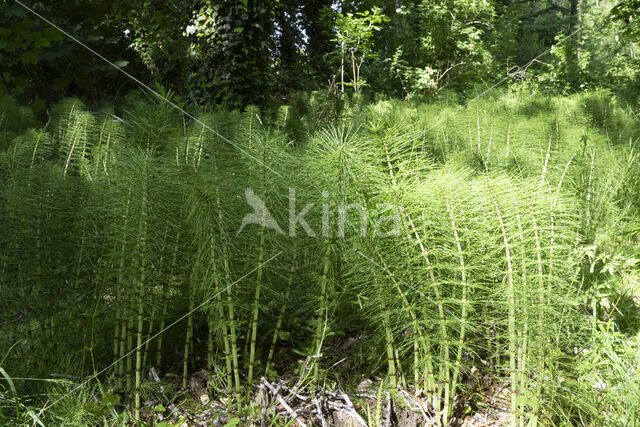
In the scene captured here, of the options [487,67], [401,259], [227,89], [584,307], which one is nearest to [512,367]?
[401,259]

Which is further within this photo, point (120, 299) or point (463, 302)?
point (120, 299)

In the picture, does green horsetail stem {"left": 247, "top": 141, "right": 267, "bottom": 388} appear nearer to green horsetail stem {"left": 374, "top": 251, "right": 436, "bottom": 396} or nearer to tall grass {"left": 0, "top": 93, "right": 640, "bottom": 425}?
tall grass {"left": 0, "top": 93, "right": 640, "bottom": 425}

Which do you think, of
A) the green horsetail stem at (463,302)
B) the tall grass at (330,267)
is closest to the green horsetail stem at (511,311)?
the tall grass at (330,267)

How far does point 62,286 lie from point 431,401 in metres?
1.49

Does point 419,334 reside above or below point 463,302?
below

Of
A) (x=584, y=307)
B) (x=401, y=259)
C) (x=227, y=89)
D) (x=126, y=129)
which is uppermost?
(x=227, y=89)

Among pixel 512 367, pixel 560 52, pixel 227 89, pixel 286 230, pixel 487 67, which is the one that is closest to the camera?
pixel 512 367

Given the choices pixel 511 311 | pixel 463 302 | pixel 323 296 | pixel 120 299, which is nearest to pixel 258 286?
pixel 323 296

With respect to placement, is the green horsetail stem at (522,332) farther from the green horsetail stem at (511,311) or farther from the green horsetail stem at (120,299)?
the green horsetail stem at (120,299)

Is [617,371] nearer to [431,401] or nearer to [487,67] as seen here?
[431,401]

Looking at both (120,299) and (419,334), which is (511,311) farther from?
(120,299)

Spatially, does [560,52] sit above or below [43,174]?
above

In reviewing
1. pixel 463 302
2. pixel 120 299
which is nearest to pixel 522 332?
pixel 463 302

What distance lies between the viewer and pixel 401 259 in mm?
1464
